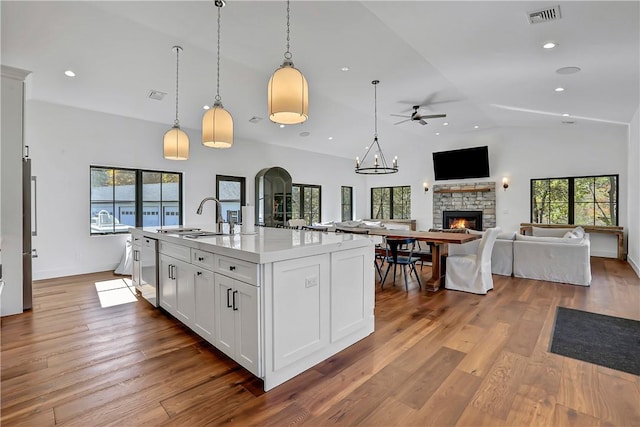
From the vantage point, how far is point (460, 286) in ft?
14.9

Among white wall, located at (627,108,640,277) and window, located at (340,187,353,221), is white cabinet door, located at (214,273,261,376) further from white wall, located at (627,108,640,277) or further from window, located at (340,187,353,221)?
window, located at (340,187,353,221)

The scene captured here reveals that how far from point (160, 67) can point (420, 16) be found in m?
3.72

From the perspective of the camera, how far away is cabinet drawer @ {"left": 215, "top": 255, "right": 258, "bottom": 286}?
2.02 meters

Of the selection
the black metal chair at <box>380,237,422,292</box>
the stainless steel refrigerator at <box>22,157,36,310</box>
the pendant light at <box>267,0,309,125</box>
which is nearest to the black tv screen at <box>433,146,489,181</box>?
the black metal chair at <box>380,237,422,292</box>

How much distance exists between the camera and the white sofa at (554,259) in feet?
15.7

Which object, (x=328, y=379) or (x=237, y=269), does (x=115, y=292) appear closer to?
(x=237, y=269)

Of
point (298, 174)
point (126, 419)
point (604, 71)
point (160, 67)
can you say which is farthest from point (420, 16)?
point (298, 174)

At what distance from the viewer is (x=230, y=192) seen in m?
7.64

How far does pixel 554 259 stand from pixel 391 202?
20.8ft

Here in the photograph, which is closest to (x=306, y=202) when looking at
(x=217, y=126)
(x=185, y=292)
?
(x=217, y=126)

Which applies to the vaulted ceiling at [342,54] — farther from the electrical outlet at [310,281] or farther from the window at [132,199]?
the electrical outlet at [310,281]

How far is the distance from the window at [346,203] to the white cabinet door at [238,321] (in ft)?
28.1

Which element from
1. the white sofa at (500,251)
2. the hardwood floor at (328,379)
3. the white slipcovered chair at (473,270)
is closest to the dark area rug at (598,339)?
the hardwood floor at (328,379)

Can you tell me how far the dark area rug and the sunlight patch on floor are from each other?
4.71 metres
